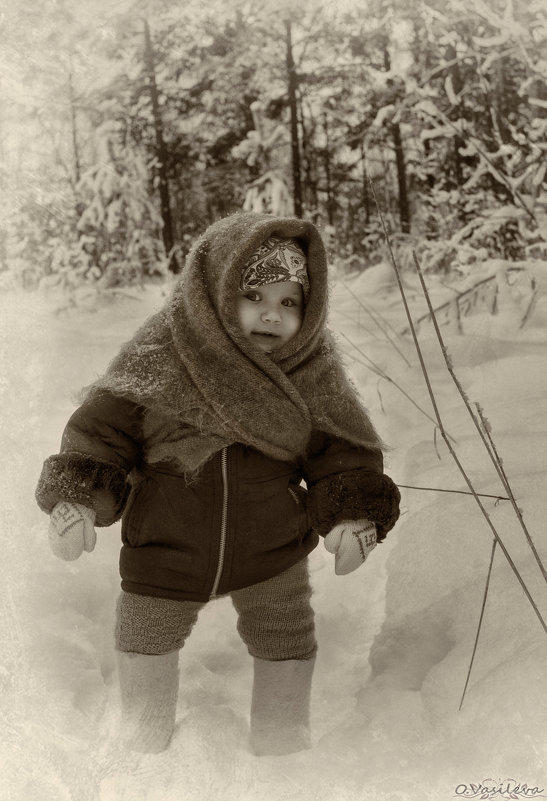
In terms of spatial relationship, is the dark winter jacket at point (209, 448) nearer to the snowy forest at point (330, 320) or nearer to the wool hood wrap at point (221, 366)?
the wool hood wrap at point (221, 366)

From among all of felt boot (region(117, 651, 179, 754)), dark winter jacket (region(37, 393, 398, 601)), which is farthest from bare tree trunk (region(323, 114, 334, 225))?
felt boot (region(117, 651, 179, 754))

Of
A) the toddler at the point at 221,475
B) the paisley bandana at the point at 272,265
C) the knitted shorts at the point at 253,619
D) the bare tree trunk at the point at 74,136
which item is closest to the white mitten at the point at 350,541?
the toddler at the point at 221,475

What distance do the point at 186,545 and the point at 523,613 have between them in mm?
744

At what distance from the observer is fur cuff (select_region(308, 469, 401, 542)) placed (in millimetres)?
1448

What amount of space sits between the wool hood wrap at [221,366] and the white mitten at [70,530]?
191mm

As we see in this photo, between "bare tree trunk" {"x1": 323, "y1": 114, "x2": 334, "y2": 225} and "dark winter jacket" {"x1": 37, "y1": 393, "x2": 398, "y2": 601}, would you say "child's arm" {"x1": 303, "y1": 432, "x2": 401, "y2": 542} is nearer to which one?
"dark winter jacket" {"x1": 37, "y1": 393, "x2": 398, "y2": 601}

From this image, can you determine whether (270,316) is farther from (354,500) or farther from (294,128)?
(294,128)

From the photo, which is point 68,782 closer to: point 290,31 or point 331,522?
point 331,522

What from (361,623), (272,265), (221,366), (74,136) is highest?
(74,136)

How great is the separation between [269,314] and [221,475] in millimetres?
357

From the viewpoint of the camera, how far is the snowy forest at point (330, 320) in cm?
137

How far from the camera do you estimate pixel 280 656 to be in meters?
1.50

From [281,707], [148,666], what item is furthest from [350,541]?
[148,666]

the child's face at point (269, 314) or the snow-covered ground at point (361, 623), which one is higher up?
the child's face at point (269, 314)
